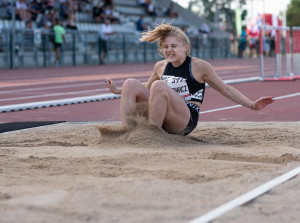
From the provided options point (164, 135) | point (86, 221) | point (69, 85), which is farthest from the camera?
point (69, 85)

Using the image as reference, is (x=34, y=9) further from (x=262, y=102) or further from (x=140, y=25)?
(x=262, y=102)

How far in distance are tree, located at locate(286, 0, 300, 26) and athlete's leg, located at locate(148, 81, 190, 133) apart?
66937mm

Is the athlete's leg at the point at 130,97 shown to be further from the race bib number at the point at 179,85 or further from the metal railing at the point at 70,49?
the metal railing at the point at 70,49

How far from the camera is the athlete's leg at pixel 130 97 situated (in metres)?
5.20

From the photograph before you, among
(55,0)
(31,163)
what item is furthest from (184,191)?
(55,0)

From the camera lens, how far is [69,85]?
1383 centimetres

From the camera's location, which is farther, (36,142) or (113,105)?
(113,105)

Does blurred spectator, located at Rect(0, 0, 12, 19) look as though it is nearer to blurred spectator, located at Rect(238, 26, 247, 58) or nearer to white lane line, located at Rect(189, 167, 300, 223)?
blurred spectator, located at Rect(238, 26, 247, 58)

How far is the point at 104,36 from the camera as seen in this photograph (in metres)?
25.4

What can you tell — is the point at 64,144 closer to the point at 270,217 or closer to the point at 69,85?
the point at 270,217

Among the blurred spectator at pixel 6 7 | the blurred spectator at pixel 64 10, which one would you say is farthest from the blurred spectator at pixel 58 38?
the blurred spectator at pixel 6 7

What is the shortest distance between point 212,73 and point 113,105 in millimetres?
4053

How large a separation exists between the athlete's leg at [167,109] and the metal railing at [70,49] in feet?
53.8

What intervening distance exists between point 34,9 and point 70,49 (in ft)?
7.77
